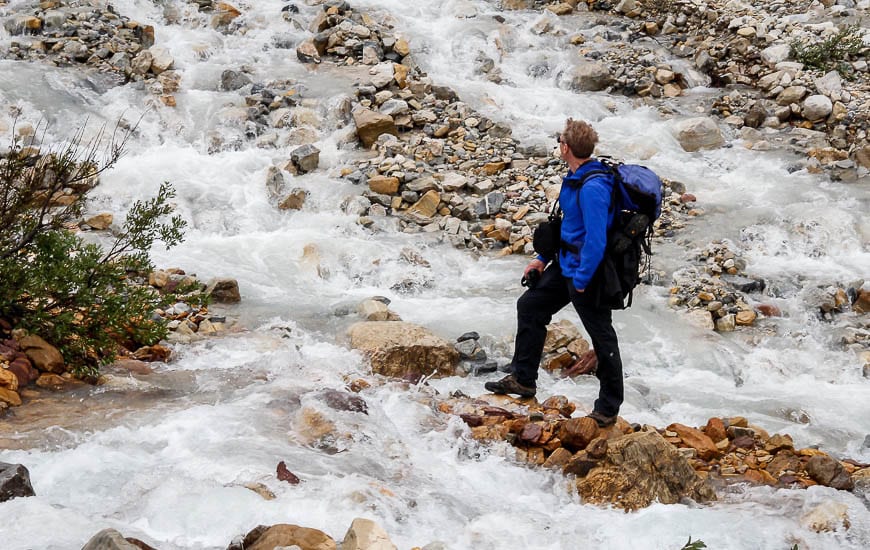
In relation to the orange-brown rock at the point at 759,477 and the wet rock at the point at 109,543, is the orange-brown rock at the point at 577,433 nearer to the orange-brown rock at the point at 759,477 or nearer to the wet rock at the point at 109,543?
the orange-brown rock at the point at 759,477

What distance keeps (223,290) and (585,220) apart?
453 centimetres

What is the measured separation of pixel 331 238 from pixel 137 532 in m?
6.36

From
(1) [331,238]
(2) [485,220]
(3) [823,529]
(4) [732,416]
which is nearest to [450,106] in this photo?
(2) [485,220]

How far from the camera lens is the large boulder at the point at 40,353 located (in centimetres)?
552

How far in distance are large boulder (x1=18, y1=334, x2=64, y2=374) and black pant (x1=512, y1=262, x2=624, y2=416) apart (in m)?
3.24

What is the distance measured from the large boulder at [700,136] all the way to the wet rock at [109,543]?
11.2 meters

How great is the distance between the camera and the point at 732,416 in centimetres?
649

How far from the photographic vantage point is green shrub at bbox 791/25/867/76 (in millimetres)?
13969

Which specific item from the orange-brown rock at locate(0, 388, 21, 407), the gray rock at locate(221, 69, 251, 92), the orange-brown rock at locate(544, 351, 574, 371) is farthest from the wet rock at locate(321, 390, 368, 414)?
the gray rock at locate(221, 69, 251, 92)

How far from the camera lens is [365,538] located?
3.58 meters

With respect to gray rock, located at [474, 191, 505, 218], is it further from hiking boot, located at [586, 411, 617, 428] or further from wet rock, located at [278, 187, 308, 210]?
hiking boot, located at [586, 411, 617, 428]

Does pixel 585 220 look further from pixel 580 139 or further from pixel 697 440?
pixel 697 440

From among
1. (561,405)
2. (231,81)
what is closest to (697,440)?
(561,405)

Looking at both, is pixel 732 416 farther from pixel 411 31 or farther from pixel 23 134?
pixel 411 31
